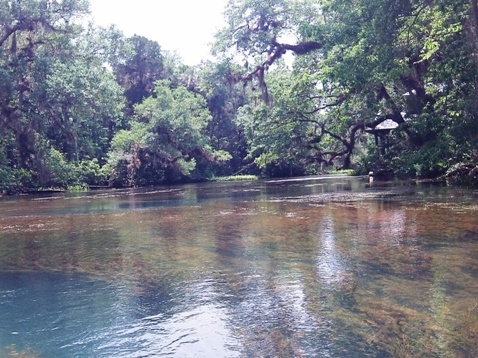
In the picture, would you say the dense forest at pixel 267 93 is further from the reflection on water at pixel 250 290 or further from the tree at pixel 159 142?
the reflection on water at pixel 250 290

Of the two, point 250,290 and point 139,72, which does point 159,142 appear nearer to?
point 139,72

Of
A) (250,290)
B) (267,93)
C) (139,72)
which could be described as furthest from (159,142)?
(250,290)

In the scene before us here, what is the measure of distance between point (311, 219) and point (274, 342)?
7030 mm

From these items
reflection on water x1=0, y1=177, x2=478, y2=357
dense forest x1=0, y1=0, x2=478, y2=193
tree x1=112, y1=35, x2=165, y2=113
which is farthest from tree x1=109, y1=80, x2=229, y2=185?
reflection on water x1=0, y1=177, x2=478, y2=357

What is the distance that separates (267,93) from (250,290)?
84.5 ft

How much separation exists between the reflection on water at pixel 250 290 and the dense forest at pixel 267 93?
27.7 feet

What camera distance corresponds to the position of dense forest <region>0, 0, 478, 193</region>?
16.8 m

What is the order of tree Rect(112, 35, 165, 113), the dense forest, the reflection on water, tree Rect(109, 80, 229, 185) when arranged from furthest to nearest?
tree Rect(112, 35, 165, 113), tree Rect(109, 80, 229, 185), the dense forest, the reflection on water

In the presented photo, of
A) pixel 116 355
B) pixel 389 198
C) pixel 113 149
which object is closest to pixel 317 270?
pixel 116 355

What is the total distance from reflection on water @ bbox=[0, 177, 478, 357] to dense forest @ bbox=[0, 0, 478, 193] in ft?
27.7

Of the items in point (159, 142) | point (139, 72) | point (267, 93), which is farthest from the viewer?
point (139, 72)

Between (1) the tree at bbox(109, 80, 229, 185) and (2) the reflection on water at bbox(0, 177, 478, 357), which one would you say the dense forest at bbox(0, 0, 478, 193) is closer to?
(1) the tree at bbox(109, 80, 229, 185)

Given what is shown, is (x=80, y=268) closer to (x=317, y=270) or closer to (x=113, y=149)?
(x=317, y=270)

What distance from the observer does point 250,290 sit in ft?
16.9
